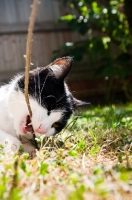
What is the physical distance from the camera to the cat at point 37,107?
1.60 meters

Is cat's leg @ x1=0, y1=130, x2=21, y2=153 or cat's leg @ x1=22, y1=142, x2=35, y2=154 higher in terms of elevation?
cat's leg @ x1=0, y1=130, x2=21, y2=153

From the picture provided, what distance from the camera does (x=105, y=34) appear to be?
18.7 feet

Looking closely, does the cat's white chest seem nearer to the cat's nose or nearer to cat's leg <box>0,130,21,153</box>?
cat's leg <box>0,130,21,153</box>

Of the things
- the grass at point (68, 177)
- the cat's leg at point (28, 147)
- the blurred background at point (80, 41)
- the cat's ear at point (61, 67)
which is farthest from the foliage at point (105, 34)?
the grass at point (68, 177)

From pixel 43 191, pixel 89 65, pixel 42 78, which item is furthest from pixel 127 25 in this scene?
pixel 43 191

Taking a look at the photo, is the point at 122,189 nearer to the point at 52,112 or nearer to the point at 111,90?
the point at 52,112

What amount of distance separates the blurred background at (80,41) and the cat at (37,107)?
3153 millimetres

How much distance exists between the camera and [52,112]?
1.68 metres

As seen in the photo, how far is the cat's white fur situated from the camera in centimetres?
159

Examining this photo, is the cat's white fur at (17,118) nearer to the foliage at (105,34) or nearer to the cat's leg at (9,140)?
the cat's leg at (9,140)

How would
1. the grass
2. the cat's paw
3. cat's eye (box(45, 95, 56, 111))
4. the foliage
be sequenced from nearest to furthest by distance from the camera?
the grass → the cat's paw → cat's eye (box(45, 95, 56, 111)) → the foliage

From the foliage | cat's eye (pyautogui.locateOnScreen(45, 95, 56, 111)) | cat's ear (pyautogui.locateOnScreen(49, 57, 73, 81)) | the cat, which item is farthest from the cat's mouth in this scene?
the foliage

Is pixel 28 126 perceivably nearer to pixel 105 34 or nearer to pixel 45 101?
pixel 45 101

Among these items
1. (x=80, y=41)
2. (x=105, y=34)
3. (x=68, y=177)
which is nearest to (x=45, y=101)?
(x=68, y=177)
